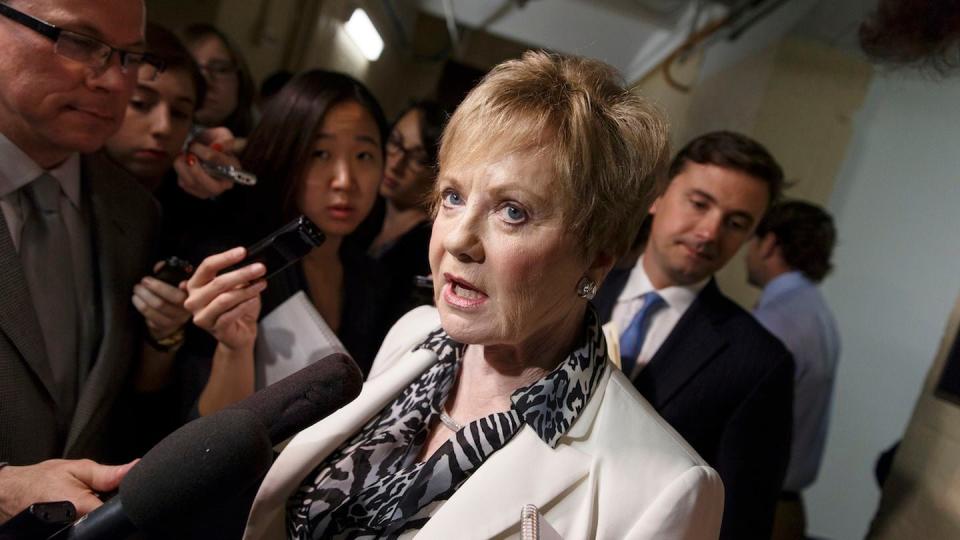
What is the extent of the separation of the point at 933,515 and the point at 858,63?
0.81 meters

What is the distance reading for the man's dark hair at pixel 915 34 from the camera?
125 centimetres

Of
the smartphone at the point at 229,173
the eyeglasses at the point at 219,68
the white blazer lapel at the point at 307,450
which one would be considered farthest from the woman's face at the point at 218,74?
the white blazer lapel at the point at 307,450

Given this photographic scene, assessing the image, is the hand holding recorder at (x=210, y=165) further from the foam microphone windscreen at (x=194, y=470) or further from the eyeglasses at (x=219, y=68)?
the foam microphone windscreen at (x=194, y=470)

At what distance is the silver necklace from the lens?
41.7 inches

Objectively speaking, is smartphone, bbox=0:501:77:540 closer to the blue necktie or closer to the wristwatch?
the wristwatch

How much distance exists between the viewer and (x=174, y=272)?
1.23 metres

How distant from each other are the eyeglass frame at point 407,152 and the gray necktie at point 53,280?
0.61 m

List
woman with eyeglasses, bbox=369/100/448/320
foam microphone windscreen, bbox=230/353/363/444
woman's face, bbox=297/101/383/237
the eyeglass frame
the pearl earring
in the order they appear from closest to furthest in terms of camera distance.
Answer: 1. foam microphone windscreen, bbox=230/353/363/444
2. the pearl earring
3. woman's face, bbox=297/101/383/237
4. woman with eyeglasses, bbox=369/100/448/320
5. the eyeglass frame

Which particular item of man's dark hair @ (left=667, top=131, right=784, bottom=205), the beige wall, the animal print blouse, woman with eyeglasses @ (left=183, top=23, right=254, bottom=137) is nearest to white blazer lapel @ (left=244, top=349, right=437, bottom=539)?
the animal print blouse

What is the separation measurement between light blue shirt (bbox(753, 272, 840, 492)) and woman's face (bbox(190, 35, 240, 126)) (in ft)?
4.02

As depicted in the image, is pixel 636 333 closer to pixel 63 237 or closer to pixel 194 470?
pixel 194 470

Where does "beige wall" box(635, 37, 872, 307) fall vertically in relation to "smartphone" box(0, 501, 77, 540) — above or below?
above

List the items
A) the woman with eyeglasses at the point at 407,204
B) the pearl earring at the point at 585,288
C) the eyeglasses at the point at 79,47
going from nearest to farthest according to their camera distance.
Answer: the pearl earring at the point at 585,288 < the eyeglasses at the point at 79,47 < the woman with eyeglasses at the point at 407,204

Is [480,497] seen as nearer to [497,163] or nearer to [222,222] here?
[497,163]
